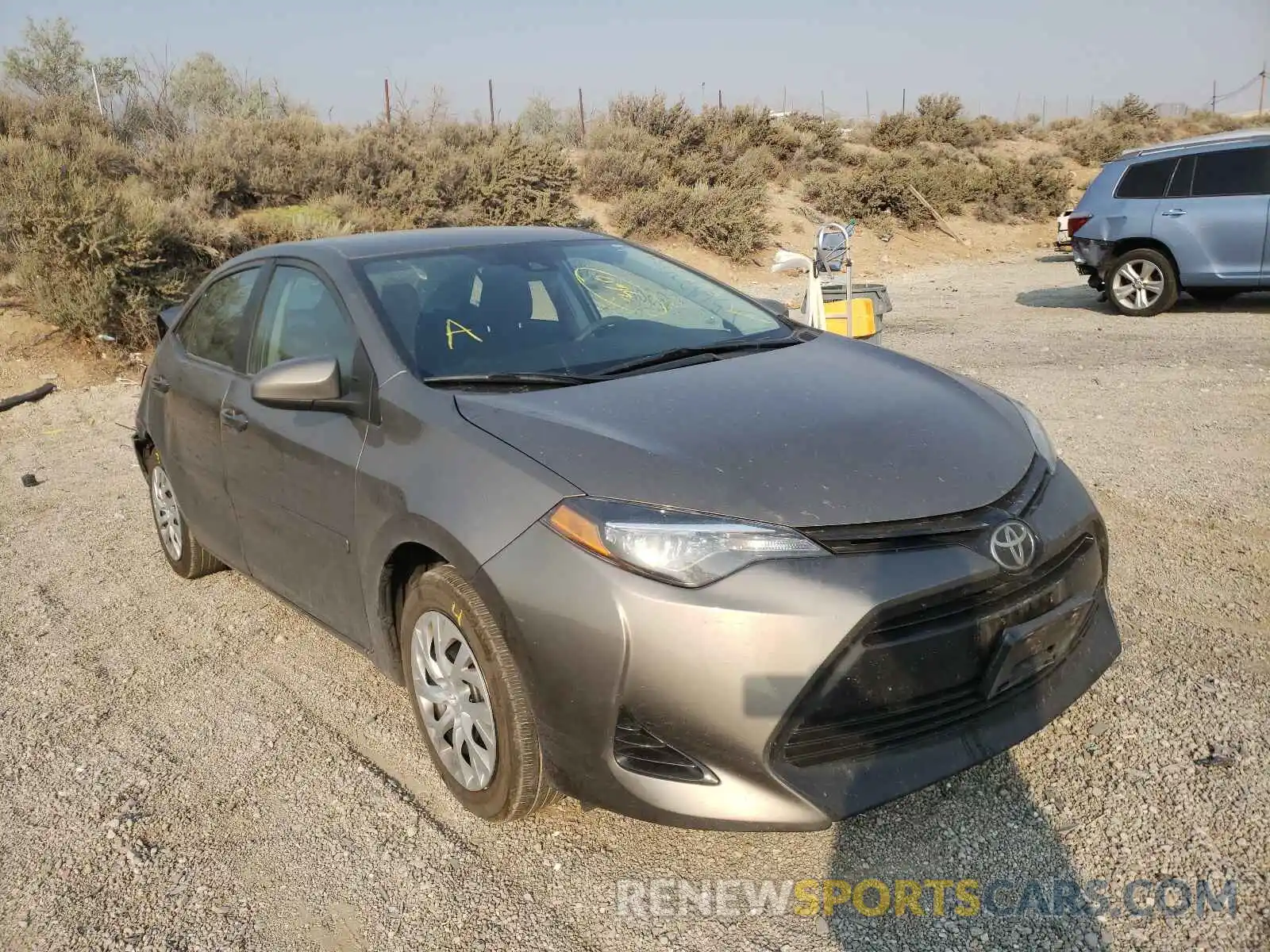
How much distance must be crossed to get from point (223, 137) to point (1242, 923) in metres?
17.8

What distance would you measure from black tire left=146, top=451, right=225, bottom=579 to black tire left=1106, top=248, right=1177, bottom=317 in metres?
10.6

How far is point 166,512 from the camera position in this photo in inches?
201

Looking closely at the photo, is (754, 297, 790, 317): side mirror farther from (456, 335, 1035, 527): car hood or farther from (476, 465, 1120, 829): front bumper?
(476, 465, 1120, 829): front bumper

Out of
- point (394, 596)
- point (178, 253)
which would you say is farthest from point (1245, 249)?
point (178, 253)

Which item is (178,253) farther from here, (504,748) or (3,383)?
(504,748)

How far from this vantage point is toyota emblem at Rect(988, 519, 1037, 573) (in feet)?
8.34

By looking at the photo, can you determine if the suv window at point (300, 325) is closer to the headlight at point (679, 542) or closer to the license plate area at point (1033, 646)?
the headlight at point (679, 542)

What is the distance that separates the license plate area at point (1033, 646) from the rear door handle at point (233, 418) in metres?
2.80

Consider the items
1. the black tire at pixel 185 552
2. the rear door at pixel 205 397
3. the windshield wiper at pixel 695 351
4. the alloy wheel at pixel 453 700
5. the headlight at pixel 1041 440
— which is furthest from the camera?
the black tire at pixel 185 552

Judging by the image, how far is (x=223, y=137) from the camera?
16.9 meters

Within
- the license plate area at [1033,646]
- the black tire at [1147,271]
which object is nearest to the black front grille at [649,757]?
the license plate area at [1033,646]

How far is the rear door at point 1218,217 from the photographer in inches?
432

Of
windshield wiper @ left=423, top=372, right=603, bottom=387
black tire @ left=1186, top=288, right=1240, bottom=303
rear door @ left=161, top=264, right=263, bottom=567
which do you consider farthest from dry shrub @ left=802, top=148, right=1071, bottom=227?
windshield wiper @ left=423, top=372, right=603, bottom=387

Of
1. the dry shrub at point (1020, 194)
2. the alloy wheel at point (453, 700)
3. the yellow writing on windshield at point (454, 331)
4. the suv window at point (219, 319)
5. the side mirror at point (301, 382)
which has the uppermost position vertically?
the yellow writing on windshield at point (454, 331)
